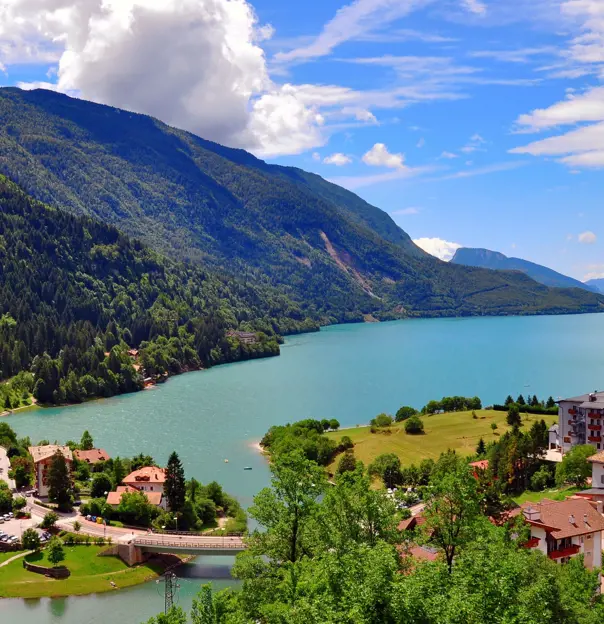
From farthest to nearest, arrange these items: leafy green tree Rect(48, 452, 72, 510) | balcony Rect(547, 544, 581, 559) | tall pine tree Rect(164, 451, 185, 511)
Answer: leafy green tree Rect(48, 452, 72, 510) < tall pine tree Rect(164, 451, 185, 511) < balcony Rect(547, 544, 581, 559)

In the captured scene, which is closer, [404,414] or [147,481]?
[147,481]

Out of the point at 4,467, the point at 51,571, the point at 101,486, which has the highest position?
the point at 4,467

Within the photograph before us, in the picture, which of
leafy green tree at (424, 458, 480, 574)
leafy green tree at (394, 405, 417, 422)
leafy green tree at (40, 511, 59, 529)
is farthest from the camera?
leafy green tree at (394, 405, 417, 422)

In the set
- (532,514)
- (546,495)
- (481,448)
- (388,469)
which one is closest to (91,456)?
(388,469)

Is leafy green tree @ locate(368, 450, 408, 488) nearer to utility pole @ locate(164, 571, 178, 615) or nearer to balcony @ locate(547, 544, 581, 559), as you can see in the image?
utility pole @ locate(164, 571, 178, 615)

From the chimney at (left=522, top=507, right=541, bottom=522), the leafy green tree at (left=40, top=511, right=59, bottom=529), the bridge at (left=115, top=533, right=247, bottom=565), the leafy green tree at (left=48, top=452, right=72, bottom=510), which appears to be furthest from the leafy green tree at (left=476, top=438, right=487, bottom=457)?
the leafy green tree at (left=40, top=511, right=59, bottom=529)

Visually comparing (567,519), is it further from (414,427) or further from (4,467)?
(4,467)
